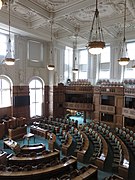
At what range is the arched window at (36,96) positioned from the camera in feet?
53.9

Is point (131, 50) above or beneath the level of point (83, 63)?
above

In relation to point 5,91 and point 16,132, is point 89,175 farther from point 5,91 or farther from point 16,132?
point 5,91

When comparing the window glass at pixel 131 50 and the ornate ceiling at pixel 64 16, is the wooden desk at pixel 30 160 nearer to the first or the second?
the ornate ceiling at pixel 64 16

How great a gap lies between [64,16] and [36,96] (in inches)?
338

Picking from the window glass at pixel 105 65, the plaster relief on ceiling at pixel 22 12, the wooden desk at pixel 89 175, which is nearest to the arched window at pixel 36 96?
the plaster relief on ceiling at pixel 22 12

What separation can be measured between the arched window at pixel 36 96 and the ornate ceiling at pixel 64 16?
468 centimetres

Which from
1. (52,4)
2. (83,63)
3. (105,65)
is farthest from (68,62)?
(52,4)

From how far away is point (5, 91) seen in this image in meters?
14.1

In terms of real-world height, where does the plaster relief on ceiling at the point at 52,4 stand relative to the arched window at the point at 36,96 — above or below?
above

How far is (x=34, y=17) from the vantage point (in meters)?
12.8

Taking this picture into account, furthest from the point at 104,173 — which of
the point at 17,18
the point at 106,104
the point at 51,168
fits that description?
the point at 17,18

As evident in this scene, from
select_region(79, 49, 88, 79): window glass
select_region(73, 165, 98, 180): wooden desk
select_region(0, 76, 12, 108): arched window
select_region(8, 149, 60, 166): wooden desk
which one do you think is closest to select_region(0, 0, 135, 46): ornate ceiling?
select_region(79, 49, 88, 79): window glass

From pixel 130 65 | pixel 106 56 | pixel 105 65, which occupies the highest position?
pixel 106 56

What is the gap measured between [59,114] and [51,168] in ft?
38.3
